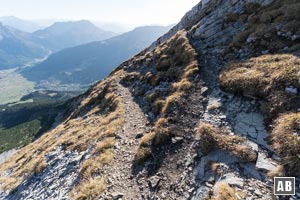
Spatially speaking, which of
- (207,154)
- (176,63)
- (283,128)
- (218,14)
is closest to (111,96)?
(176,63)

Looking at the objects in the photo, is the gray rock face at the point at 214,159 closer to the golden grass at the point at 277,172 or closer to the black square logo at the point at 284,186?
the golden grass at the point at 277,172

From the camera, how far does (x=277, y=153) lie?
13.7 meters

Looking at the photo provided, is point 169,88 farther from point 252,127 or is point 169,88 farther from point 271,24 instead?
point 252,127

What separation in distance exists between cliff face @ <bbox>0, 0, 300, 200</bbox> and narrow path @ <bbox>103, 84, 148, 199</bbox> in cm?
8

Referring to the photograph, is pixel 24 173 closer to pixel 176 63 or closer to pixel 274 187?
pixel 176 63

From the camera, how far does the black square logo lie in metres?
11.7

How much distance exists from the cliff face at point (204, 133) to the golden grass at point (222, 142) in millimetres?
62

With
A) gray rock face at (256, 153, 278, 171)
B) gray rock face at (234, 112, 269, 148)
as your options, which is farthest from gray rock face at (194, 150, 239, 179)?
gray rock face at (234, 112, 269, 148)

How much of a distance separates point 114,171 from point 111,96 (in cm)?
2303

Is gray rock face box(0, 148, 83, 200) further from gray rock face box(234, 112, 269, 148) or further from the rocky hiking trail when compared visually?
gray rock face box(234, 112, 269, 148)

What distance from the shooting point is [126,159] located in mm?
20547

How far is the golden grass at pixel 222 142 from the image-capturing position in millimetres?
14587

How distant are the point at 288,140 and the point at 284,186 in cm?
261

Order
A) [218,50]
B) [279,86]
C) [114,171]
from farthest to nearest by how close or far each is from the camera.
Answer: [218,50]
[114,171]
[279,86]
